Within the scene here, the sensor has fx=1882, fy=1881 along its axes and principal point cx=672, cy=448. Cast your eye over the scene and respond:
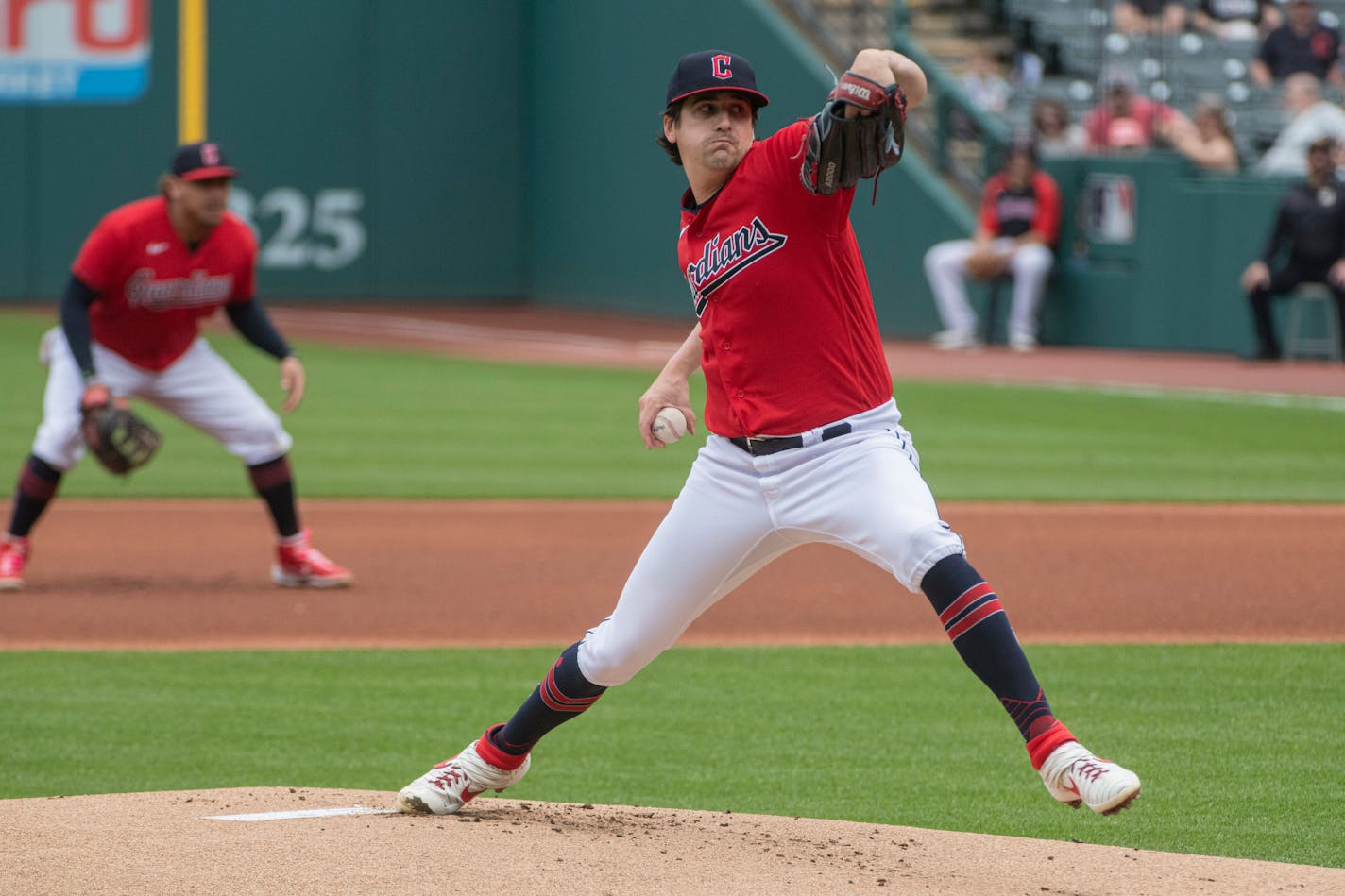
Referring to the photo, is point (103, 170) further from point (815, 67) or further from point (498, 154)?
point (815, 67)

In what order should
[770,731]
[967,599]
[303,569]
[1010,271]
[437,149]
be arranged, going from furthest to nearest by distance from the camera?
1. [437,149]
2. [1010,271]
3. [303,569]
4. [770,731]
5. [967,599]

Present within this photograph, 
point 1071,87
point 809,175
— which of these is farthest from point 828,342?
point 1071,87

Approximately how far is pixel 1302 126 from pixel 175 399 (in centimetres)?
1319

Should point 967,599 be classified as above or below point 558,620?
above

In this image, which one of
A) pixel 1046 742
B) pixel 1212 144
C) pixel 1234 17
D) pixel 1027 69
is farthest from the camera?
pixel 1027 69

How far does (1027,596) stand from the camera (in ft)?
27.7

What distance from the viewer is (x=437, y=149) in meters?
25.9

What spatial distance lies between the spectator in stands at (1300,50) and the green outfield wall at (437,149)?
3.75 m

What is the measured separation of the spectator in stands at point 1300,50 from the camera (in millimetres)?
19547

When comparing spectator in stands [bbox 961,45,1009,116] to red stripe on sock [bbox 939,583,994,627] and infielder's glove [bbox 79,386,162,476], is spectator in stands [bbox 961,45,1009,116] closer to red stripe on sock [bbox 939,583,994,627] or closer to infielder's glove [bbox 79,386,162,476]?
infielder's glove [bbox 79,386,162,476]

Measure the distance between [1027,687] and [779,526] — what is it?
67cm

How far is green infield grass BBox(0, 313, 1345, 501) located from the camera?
39.4 ft

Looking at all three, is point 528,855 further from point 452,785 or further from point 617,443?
point 617,443

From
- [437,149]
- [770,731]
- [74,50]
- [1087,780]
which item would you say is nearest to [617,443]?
[770,731]
